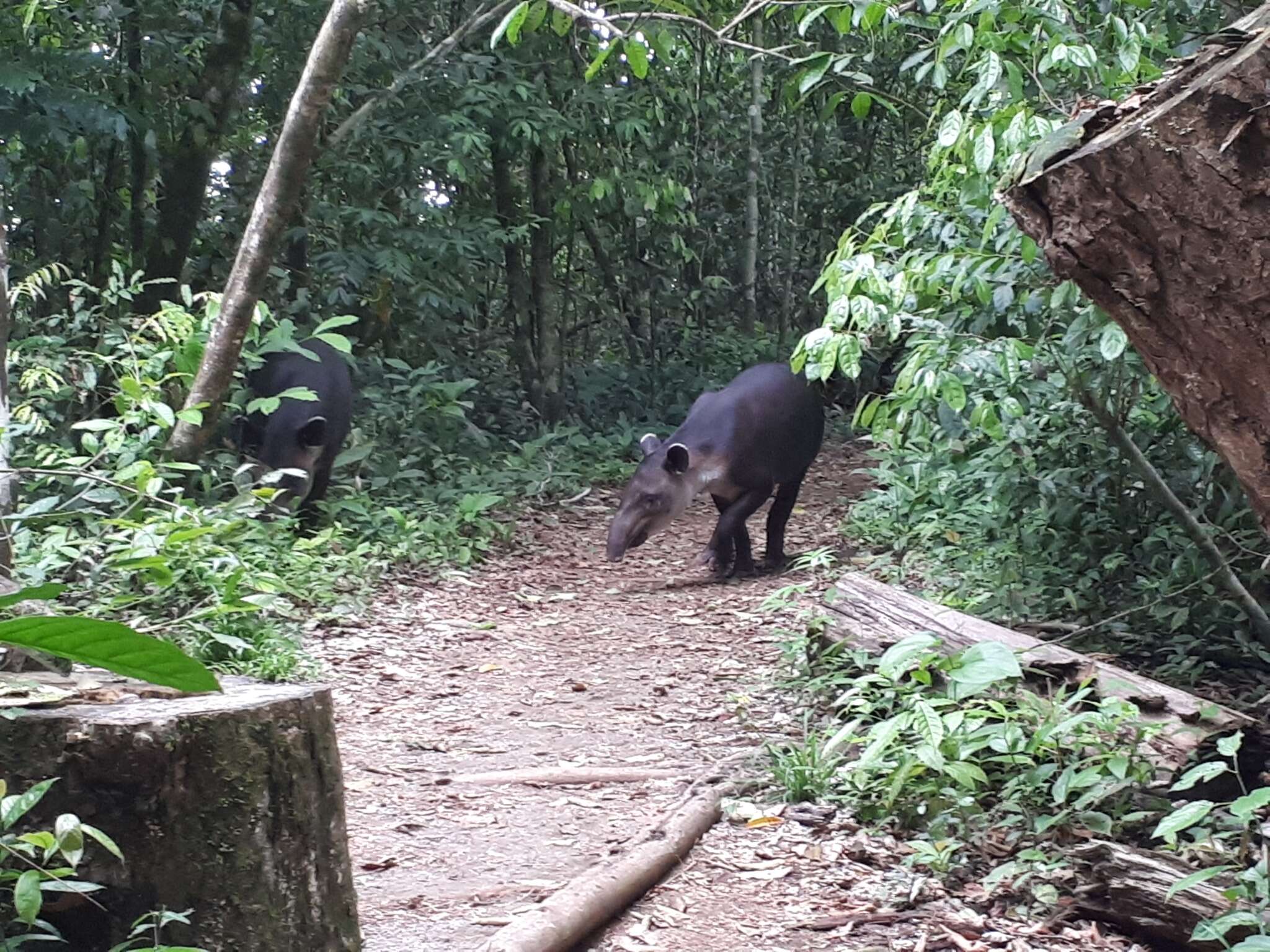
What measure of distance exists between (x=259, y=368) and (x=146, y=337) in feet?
3.72

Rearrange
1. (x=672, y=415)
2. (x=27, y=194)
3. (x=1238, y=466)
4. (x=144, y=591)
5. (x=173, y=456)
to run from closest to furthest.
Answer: (x=1238, y=466) < (x=144, y=591) < (x=173, y=456) < (x=27, y=194) < (x=672, y=415)

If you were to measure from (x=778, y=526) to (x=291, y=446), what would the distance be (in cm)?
369

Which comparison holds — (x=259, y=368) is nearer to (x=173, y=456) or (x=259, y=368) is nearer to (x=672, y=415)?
(x=173, y=456)

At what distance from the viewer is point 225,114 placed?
9297mm

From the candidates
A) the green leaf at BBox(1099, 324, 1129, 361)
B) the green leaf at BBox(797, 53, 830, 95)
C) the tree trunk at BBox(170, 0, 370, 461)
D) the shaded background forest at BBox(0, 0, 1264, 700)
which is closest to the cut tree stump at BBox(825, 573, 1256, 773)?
the shaded background forest at BBox(0, 0, 1264, 700)

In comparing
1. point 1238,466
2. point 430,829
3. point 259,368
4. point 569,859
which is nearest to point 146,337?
point 259,368

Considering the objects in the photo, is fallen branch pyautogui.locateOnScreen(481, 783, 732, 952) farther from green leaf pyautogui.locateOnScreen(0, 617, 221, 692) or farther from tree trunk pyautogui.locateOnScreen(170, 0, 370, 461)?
tree trunk pyautogui.locateOnScreen(170, 0, 370, 461)

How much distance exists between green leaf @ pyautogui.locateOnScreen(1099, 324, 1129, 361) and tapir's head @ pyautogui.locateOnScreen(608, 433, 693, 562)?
501 cm

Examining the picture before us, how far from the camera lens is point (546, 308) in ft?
43.7

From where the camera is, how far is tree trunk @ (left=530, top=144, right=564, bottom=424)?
1303 centimetres

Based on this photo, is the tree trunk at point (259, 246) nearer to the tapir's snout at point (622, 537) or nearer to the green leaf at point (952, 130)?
the tapir's snout at point (622, 537)

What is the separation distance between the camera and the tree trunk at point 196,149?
915cm

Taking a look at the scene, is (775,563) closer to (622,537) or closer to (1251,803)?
(622,537)

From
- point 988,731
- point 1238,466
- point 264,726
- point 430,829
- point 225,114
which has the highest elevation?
point 225,114
